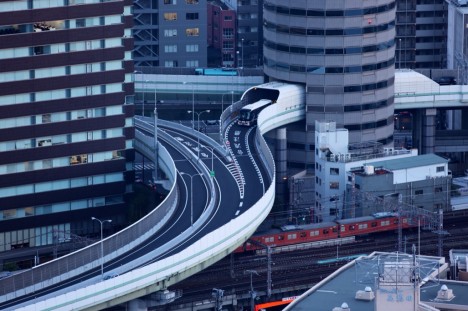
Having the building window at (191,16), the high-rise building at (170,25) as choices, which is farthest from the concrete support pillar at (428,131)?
the building window at (191,16)

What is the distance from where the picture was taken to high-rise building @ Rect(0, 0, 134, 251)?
14112 centimetres

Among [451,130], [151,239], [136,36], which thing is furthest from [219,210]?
[136,36]

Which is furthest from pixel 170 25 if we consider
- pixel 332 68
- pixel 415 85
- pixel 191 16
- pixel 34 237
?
pixel 34 237

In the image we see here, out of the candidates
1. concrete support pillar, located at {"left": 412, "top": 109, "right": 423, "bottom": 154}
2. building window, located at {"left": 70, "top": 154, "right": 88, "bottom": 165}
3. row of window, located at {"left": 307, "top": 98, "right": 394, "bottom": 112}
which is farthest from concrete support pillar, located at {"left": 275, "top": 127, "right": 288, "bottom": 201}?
building window, located at {"left": 70, "top": 154, "right": 88, "bottom": 165}

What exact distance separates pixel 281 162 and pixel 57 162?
2589cm

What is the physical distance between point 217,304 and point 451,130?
5588cm

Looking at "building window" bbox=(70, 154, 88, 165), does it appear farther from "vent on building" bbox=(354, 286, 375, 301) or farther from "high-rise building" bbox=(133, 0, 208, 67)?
"high-rise building" bbox=(133, 0, 208, 67)

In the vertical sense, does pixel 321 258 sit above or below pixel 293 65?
below

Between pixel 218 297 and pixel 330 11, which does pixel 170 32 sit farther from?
pixel 218 297

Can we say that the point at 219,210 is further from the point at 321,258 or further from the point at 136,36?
the point at 136,36

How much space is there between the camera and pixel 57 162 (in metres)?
145

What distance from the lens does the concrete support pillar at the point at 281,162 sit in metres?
163

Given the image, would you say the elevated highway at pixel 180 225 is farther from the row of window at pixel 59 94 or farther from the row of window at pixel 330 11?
the row of window at pixel 59 94

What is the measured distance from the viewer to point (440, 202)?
157m
